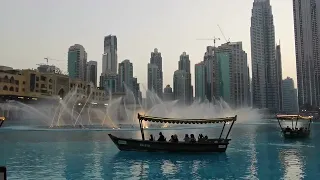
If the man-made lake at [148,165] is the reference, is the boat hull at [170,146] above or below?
above

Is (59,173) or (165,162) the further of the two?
(165,162)

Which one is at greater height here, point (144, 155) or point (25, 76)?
point (25, 76)

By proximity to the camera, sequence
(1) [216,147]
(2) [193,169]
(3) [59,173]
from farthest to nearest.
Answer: (1) [216,147] → (2) [193,169] → (3) [59,173]

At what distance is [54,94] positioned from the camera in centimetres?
14938

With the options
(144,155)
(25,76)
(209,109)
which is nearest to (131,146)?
(144,155)

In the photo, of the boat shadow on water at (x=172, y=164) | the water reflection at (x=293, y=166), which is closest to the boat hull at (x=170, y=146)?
the boat shadow on water at (x=172, y=164)

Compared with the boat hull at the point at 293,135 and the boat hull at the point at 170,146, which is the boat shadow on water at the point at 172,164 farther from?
the boat hull at the point at 293,135

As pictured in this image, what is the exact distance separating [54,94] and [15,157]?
120m

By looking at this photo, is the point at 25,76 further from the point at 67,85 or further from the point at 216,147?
the point at 216,147

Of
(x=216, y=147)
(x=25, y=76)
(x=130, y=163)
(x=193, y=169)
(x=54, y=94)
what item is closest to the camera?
(x=193, y=169)

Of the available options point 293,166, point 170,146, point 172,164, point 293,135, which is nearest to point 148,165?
point 172,164

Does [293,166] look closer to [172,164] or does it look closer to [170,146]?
[172,164]

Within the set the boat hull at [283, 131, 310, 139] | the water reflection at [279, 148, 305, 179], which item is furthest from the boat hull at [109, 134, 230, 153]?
the boat hull at [283, 131, 310, 139]

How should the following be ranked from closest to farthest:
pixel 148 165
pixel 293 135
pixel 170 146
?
pixel 148 165
pixel 170 146
pixel 293 135
